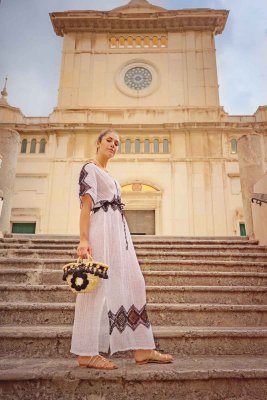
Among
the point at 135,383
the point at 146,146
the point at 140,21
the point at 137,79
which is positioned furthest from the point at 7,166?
the point at 140,21

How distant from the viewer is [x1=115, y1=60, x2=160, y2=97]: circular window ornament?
1833 centimetres

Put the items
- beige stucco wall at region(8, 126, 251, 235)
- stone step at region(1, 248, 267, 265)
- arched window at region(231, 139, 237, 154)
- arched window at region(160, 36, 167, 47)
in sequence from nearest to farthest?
stone step at region(1, 248, 267, 265) < beige stucco wall at region(8, 126, 251, 235) < arched window at region(231, 139, 237, 154) < arched window at region(160, 36, 167, 47)

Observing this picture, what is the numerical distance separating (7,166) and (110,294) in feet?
19.1

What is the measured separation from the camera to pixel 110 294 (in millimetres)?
2330

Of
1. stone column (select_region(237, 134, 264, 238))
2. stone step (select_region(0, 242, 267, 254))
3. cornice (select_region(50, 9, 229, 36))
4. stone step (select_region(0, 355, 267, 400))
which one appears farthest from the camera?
cornice (select_region(50, 9, 229, 36))

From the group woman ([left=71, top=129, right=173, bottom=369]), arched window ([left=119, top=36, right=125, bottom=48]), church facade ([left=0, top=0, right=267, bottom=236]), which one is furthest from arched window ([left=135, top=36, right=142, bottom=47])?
woman ([left=71, top=129, right=173, bottom=369])

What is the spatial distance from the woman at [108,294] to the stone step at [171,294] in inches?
50.7

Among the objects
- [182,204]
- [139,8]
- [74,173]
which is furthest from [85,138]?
[139,8]

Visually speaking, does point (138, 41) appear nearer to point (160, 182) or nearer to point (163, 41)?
point (163, 41)

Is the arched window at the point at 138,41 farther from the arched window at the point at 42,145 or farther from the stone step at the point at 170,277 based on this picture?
the stone step at the point at 170,277

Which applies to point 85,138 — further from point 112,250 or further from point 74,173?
point 112,250

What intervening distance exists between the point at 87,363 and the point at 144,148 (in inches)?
588

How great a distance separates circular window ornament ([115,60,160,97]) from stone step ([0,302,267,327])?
16.5 metres

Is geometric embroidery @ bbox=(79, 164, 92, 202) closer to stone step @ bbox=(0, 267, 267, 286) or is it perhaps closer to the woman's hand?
the woman's hand
